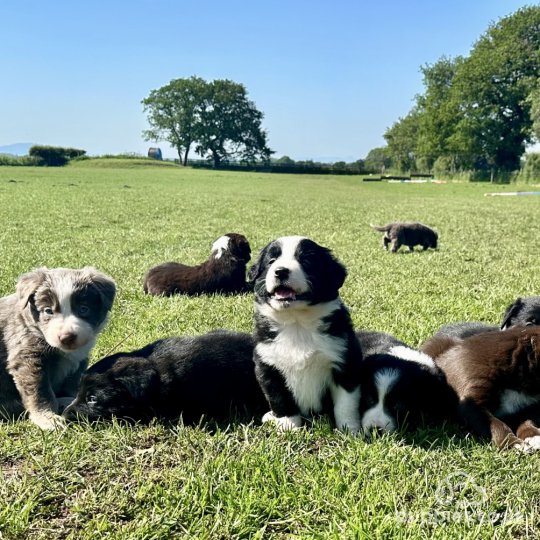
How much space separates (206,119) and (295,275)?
102843 millimetres

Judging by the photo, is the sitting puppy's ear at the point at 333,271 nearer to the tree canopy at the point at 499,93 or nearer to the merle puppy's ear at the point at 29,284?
the merle puppy's ear at the point at 29,284

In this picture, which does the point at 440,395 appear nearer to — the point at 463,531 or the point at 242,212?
the point at 463,531

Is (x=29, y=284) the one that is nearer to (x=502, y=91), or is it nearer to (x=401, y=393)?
(x=401, y=393)

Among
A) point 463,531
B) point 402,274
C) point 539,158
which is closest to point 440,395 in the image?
point 463,531

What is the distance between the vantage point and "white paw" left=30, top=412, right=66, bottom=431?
3.52m

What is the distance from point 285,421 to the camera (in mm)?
3607

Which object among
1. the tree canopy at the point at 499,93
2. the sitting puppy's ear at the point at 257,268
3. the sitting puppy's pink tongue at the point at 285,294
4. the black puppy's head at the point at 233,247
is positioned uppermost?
the tree canopy at the point at 499,93

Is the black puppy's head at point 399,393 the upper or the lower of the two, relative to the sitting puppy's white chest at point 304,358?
lower

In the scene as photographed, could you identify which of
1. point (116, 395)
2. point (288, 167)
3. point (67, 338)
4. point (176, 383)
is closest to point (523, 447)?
point (176, 383)

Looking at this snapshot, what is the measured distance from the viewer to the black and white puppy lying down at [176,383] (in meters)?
3.57

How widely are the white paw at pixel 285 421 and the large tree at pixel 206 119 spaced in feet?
329

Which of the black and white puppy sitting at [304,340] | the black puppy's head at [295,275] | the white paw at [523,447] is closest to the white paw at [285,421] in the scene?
the black and white puppy sitting at [304,340]

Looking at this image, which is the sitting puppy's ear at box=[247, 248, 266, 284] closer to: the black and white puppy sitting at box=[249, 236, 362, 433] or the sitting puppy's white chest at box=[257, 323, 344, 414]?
the black and white puppy sitting at box=[249, 236, 362, 433]

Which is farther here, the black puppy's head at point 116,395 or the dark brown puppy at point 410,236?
the dark brown puppy at point 410,236
